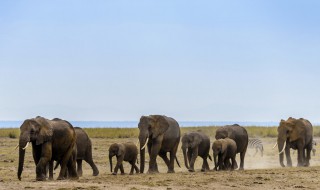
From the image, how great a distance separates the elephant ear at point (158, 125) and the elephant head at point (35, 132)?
6.76 metres

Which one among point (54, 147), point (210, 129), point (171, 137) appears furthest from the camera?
point (210, 129)

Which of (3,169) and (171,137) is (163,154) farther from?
(3,169)

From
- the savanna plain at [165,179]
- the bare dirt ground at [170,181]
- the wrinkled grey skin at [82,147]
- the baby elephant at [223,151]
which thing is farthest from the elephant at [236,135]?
the wrinkled grey skin at [82,147]

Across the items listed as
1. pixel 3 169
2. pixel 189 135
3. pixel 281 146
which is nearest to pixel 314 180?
pixel 189 135

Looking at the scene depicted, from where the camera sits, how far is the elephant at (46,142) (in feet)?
63.1

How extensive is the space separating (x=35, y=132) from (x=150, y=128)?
284 inches

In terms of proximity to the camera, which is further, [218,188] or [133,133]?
[133,133]

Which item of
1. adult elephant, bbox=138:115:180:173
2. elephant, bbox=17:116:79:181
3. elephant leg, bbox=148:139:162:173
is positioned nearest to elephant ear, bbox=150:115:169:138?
adult elephant, bbox=138:115:180:173

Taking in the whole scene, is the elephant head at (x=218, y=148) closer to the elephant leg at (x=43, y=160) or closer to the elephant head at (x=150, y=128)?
the elephant head at (x=150, y=128)

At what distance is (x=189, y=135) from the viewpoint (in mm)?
27297

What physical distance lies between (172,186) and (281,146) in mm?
12288

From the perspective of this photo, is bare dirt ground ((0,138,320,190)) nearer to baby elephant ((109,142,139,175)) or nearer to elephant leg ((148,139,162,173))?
baby elephant ((109,142,139,175))

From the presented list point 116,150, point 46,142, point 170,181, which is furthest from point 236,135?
point 46,142

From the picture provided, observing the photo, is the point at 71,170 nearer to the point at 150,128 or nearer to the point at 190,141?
the point at 150,128
